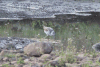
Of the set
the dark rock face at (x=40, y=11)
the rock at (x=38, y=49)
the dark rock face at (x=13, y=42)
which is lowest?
the dark rock face at (x=40, y=11)

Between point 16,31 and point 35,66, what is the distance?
247 centimetres

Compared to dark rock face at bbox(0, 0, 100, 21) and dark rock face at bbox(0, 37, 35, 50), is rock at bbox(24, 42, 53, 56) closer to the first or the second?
dark rock face at bbox(0, 37, 35, 50)

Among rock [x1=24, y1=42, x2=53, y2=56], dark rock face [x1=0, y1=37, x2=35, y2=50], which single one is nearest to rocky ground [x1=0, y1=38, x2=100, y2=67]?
rock [x1=24, y1=42, x2=53, y2=56]

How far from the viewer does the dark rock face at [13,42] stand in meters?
3.33

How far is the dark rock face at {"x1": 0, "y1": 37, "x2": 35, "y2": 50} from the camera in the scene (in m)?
3.33

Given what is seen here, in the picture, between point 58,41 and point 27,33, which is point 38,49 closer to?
point 58,41

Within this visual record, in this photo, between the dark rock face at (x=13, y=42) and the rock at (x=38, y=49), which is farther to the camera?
the dark rock face at (x=13, y=42)

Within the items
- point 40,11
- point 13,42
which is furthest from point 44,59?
point 40,11

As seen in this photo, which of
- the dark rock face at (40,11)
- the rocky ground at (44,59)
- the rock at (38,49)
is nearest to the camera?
the rocky ground at (44,59)

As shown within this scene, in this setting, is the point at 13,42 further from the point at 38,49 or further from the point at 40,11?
the point at 40,11

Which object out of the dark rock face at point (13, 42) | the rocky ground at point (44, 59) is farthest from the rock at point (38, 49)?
the dark rock face at point (13, 42)

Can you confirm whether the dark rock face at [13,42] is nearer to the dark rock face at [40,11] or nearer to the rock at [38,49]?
the rock at [38,49]

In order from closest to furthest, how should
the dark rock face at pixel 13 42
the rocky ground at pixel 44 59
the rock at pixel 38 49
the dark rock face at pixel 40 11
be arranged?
the rocky ground at pixel 44 59
the rock at pixel 38 49
the dark rock face at pixel 13 42
the dark rock face at pixel 40 11

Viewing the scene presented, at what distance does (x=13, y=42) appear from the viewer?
360cm
